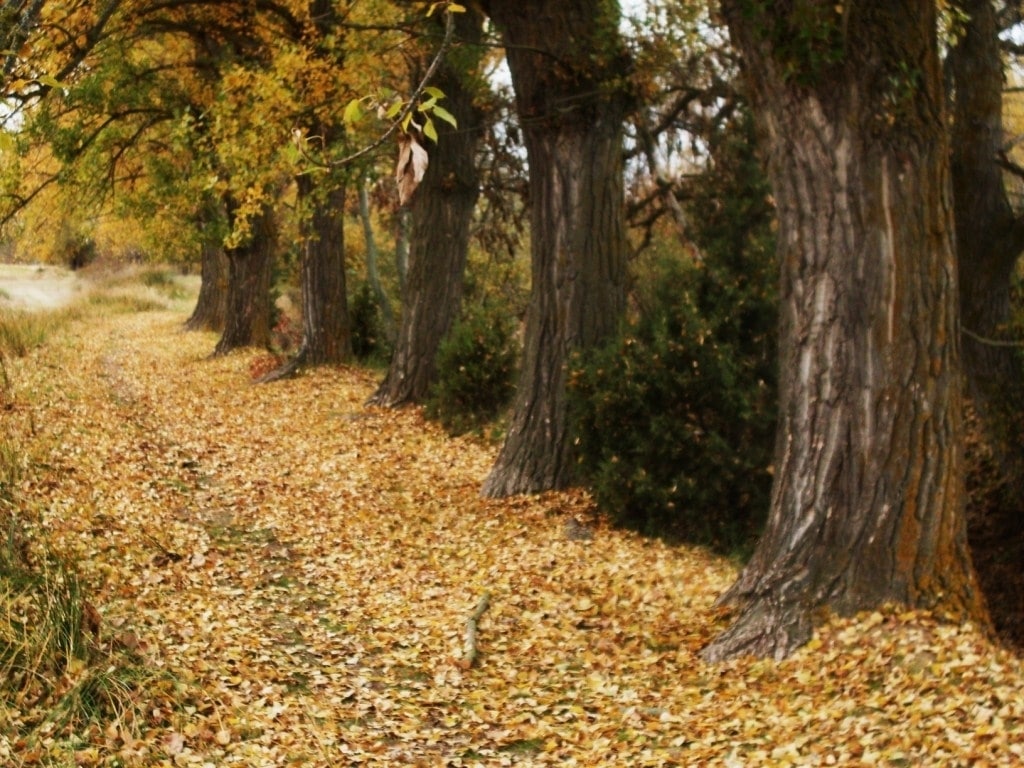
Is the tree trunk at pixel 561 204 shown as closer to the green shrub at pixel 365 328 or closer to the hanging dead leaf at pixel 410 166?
the hanging dead leaf at pixel 410 166

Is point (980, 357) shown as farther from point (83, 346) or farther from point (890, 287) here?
point (83, 346)

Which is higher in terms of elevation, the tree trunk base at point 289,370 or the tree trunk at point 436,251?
the tree trunk at point 436,251

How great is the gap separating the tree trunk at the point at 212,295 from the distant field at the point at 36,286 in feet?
12.3

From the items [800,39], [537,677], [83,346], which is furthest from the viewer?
[83,346]

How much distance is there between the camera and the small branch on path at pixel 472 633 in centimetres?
673

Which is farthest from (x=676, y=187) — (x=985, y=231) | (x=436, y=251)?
(x=985, y=231)

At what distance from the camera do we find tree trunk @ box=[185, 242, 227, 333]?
27.3 metres

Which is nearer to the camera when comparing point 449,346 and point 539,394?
point 539,394

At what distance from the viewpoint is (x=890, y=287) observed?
5953mm

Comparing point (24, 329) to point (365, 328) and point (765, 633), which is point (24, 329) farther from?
point (765, 633)

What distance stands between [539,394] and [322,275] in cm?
870

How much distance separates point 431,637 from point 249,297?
1584cm

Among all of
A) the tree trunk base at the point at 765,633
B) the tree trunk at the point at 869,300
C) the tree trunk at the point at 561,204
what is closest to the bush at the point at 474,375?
the tree trunk at the point at 561,204

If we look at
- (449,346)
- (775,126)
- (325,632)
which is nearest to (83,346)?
(449,346)
